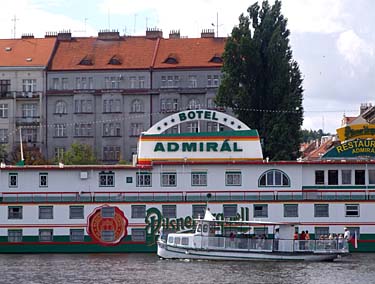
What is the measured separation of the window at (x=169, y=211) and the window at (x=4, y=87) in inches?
1953

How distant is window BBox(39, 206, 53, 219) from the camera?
72500mm

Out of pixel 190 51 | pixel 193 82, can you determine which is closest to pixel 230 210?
pixel 193 82

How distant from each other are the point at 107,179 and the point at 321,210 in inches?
501

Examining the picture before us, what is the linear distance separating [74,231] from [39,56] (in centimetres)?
4967

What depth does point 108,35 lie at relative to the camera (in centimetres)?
12200

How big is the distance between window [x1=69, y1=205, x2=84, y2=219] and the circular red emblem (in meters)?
0.51

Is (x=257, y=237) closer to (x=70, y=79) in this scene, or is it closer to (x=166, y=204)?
(x=166, y=204)

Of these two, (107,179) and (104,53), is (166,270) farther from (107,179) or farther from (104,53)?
(104,53)

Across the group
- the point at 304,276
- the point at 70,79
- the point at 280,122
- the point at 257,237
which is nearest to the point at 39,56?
the point at 70,79

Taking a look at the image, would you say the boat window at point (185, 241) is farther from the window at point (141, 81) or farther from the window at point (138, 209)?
the window at point (141, 81)

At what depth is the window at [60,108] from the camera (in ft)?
389

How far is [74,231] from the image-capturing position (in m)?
72.4

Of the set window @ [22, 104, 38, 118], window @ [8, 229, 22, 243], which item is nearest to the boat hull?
window @ [8, 229, 22, 243]

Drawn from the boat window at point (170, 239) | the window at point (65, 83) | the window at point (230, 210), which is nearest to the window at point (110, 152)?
the window at point (65, 83)
